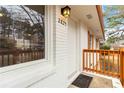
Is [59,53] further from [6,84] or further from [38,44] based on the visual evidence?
[6,84]

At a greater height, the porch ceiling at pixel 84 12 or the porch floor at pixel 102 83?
the porch ceiling at pixel 84 12

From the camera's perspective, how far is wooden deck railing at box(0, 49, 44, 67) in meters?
1.50

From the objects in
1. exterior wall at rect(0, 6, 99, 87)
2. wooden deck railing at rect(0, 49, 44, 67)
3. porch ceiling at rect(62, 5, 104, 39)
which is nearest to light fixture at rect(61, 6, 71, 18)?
exterior wall at rect(0, 6, 99, 87)

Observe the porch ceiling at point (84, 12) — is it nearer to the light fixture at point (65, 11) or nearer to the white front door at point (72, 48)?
the white front door at point (72, 48)

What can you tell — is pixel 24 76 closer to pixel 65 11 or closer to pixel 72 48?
pixel 65 11

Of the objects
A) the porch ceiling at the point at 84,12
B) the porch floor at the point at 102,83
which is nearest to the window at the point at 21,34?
the porch ceiling at the point at 84,12

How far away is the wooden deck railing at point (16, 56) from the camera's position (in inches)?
59.1

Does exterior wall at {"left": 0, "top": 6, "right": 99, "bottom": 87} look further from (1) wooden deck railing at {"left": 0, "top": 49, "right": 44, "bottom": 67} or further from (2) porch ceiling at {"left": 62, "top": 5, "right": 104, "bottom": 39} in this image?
(2) porch ceiling at {"left": 62, "top": 5, "right": 104, "bottom": 39}

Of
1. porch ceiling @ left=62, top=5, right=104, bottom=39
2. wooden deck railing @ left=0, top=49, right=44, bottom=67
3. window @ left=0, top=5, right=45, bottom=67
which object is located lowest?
wooden deck railing @ left=0, top=49, right=44, bottom=67

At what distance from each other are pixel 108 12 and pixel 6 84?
14096 mm

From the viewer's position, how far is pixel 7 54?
5.10 ft

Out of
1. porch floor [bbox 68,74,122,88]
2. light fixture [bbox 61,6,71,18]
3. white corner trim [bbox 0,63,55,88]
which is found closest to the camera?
white corner trim [bbox 0,63,55,88]

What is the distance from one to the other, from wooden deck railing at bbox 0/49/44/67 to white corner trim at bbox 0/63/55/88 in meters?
0.11

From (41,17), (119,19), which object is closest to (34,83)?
(41,17)
